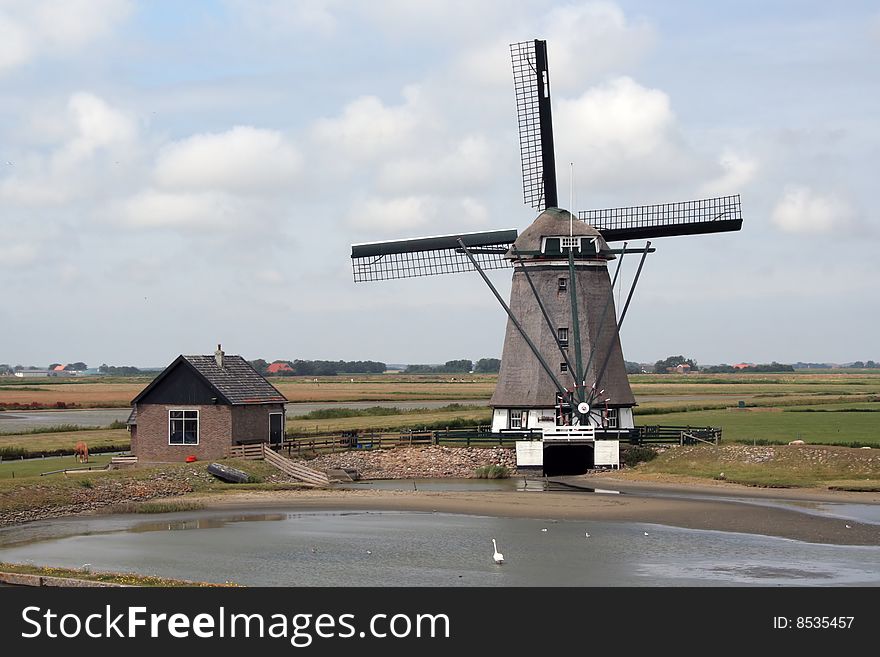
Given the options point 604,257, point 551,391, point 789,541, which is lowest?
point 789,541

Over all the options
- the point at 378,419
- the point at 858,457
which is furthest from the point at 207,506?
the point at 378,419

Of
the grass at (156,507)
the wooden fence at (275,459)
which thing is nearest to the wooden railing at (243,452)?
the wooden fence at (275,459)

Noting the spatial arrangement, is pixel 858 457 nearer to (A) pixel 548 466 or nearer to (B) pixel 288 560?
(A) pixel 548 466

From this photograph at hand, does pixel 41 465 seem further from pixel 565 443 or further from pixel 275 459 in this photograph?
pixel 565 443

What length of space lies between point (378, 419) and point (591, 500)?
40.7 meters

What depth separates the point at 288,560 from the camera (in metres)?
33.0

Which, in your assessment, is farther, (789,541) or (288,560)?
(789,541)

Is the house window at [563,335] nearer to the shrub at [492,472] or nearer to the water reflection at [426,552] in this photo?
the shrub at [492,472]

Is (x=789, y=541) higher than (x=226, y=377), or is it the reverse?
(x=226, y=377)

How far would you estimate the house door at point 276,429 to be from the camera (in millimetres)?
58000

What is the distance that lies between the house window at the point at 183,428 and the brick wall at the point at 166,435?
0.19 meters

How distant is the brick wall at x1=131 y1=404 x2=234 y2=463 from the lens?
55094 millimetres

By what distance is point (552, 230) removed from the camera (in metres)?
58.5

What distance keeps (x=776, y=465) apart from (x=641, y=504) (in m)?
10.2
